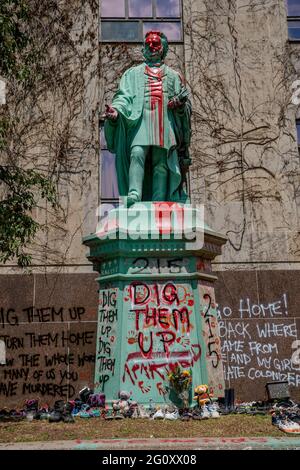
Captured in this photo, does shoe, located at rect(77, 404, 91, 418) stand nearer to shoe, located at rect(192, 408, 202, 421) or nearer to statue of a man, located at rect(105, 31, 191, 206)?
shoe, located at rect(192, 408, 202, 421)

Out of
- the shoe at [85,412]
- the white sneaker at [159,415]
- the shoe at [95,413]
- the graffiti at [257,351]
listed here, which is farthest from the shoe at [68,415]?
the graffiti at [257,351]

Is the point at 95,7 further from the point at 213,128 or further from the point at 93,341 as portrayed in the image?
the point at 93,341

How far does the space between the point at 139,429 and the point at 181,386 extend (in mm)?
1242

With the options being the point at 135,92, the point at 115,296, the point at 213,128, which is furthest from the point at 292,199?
the point at 115,296

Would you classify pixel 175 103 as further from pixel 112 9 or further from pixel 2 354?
pixel 112 9

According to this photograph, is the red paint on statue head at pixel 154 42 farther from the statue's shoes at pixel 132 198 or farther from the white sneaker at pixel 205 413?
the white sneaker at pixel 205 413

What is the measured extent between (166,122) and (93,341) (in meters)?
5.97

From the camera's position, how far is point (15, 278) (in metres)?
12.6

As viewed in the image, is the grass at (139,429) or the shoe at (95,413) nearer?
the grass at (139,429)

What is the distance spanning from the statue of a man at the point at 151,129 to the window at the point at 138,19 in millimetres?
6690

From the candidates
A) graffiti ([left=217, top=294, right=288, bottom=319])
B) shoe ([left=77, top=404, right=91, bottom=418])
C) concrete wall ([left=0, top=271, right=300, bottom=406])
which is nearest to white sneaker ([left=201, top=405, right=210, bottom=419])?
shoe ([left=77, top=404, right=91, bottom=418])

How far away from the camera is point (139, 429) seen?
558cm

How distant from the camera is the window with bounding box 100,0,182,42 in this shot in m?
14.6

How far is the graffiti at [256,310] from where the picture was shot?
41.3ft
